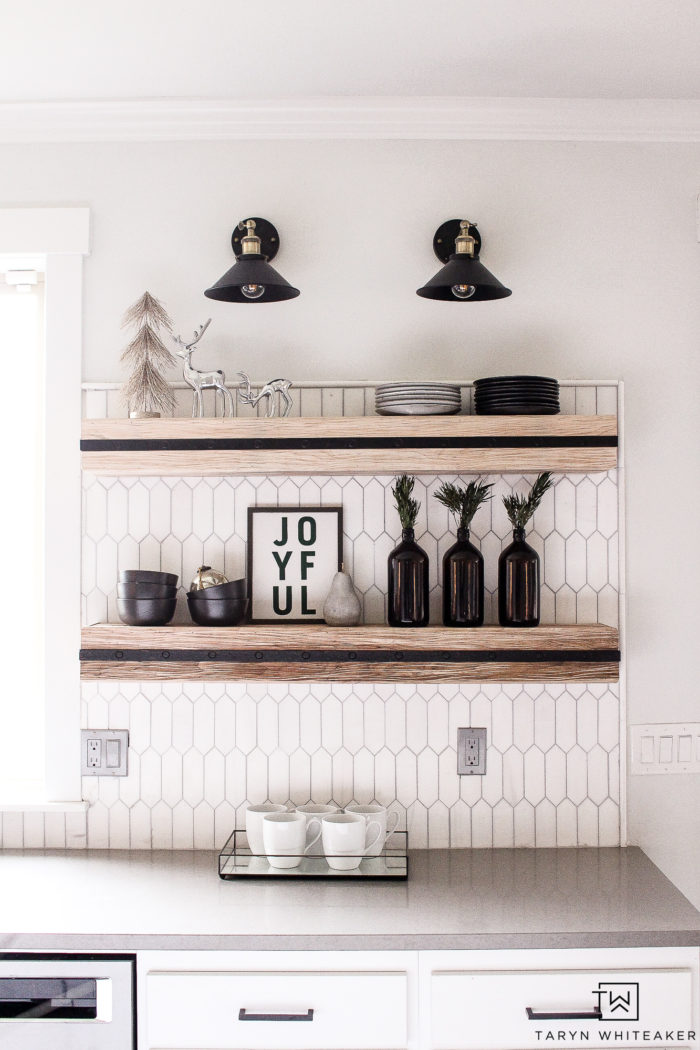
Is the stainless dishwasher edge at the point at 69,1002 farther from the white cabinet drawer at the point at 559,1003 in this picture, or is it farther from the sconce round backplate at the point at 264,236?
the sconce round backplate at the point at 264,236

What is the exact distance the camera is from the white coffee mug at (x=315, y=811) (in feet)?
6.48

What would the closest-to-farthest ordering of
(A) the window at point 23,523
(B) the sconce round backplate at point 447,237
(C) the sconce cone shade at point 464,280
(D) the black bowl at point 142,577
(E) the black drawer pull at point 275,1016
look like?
1. (E) the black drawer pull at point 275,1016
2. (C) the sconce cone shade at point 464,280
3. (D) the black bowl at point 142,577
4. (B) the sconce round backplate at point 447,237
5. (A) the window at point 23,523

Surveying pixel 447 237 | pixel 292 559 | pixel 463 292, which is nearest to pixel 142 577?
pixel 292 559

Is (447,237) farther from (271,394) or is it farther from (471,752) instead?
(471,752)

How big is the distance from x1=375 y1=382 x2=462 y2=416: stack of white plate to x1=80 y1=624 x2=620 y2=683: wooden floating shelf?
0.52 meters

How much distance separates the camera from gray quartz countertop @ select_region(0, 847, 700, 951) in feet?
5.28

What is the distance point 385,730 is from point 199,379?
100cm

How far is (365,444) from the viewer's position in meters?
1.92

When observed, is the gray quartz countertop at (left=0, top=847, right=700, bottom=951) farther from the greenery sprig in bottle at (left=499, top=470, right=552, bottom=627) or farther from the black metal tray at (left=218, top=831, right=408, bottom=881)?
the greenery sprig in bottle at (left=499, top=470, right=552, bottom=627)

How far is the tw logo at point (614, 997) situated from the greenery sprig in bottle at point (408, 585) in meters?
0.83

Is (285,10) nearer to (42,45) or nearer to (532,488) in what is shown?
(42,45)

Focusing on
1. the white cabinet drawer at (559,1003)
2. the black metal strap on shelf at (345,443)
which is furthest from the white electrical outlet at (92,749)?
the white cabinet drawer at (559,1003)

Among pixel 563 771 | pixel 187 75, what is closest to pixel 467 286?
pixel 187 75

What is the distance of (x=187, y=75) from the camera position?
6.43ft
